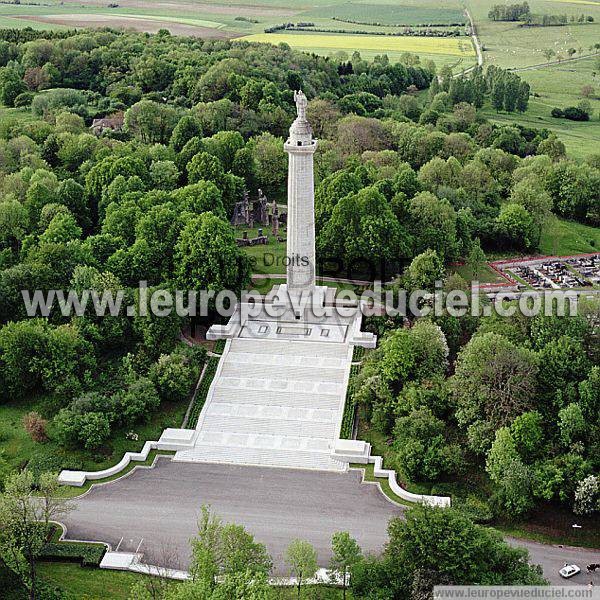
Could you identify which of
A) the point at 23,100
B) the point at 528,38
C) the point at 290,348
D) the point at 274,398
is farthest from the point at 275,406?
the point at 528,38

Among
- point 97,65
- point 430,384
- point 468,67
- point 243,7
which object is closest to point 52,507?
point 430,384

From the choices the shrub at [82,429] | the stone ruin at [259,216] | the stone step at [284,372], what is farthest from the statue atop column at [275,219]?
the shrub at [82,429]

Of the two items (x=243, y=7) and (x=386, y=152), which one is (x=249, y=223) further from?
(x=243, y=7)

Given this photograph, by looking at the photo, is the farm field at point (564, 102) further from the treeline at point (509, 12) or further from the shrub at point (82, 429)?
the shrub at point (82, 429)

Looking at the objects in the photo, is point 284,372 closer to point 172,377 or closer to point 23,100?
point 172,377

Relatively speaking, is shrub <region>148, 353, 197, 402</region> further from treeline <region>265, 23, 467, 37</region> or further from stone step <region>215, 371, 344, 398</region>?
treeline <region>265, 23, 467, 37</region>

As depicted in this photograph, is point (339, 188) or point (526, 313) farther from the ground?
point (339, 188)
